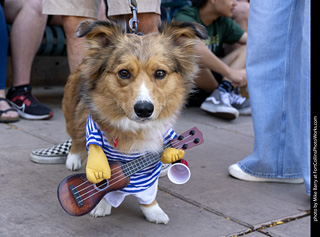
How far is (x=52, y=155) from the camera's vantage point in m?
3.52

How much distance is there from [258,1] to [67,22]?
1600 mm

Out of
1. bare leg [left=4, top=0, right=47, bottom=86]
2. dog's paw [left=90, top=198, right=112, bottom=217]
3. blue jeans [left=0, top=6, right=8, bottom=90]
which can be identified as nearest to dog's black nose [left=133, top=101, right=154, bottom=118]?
dog's paw [left=90, top=198, right=112, bottom=217]

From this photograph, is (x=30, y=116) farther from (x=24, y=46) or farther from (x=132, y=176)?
(x=132, y=176)

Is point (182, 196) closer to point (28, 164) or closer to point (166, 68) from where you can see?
point (166, 68)

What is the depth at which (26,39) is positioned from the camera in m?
4.93

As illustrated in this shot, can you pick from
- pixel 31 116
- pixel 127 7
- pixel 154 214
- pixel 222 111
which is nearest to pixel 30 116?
pixel 31 116

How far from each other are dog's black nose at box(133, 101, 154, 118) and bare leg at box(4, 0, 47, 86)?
3.14 metres

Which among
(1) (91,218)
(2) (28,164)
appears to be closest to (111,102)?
(1) (91,218)

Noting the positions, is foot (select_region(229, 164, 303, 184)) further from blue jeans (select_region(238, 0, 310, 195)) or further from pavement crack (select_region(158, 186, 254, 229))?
pavement crack (select_region(158, 186, 254, 229))

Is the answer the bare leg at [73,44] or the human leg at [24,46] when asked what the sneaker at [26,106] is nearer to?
the human leg at [24,46]

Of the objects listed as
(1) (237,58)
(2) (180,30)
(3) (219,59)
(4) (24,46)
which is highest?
(2) (180,30)

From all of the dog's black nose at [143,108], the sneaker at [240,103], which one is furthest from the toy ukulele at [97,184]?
the sneaker at [240,103]

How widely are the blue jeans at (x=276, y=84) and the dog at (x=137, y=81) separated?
74 centimetres

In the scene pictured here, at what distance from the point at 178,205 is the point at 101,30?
4.16 ft
